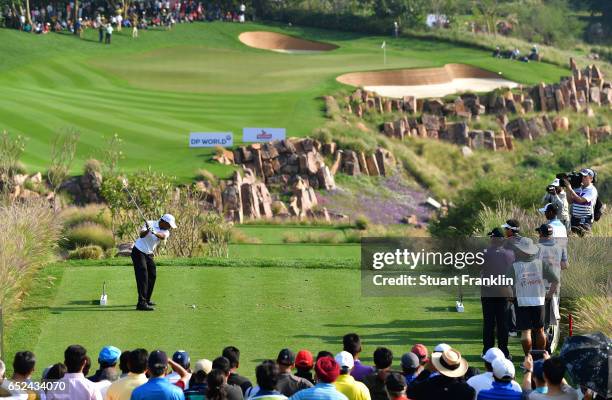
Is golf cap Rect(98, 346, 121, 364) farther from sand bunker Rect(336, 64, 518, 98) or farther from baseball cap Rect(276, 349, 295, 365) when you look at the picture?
sand bunker Rect(336, 64, 518, 98)

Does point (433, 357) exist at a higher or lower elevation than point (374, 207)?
higher

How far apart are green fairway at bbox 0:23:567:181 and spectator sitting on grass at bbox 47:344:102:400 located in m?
32.1

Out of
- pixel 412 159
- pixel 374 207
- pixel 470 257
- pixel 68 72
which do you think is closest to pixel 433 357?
pixel 470 257

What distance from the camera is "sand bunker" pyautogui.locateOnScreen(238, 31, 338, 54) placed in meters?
89.5

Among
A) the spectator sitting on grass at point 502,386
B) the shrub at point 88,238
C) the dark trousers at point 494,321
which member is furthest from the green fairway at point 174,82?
the spectator sitting on grass at point 502,386

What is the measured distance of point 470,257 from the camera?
83.0 ft

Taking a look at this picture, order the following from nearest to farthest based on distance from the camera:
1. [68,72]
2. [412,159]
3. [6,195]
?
[6,195] → [412,159] → [68,72]

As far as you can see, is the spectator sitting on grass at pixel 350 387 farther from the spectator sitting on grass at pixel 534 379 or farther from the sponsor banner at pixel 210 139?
the sponsor banner at pixel 210 139

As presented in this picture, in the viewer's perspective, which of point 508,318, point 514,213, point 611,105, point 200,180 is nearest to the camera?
point 508,318

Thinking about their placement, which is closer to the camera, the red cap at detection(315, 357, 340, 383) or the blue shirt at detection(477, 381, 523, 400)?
the red cap at detection(315, 357, 340, 383)

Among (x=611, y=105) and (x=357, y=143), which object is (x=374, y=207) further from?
(x=611, y=105)

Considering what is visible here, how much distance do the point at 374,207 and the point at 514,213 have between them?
22241mm

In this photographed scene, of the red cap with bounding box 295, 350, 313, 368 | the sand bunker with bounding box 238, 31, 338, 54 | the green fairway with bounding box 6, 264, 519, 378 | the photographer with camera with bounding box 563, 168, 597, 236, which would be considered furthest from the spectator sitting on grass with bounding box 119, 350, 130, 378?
the sand bunker with bounding box 238, 31, 338, 54

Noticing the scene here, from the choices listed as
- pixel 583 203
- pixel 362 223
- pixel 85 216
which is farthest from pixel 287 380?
pixel 362 223
